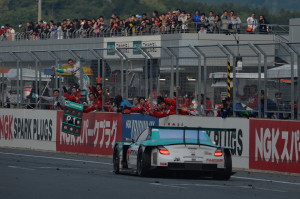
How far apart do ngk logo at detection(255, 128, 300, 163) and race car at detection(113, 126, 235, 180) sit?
276 cm

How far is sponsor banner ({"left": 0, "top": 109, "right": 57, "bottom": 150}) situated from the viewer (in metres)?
29.4

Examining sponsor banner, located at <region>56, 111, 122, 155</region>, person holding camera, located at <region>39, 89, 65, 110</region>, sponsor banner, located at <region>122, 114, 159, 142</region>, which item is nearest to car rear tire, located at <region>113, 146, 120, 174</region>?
sponsor banner, located at <region>122, 114, 159, 142</region>

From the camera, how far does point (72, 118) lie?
92.0 ft

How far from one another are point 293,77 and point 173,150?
4499 mm

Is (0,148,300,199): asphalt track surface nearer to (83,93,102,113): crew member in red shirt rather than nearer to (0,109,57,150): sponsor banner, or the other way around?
(83,93,102,113): crew member in red shirt

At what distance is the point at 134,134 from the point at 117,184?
9.97m

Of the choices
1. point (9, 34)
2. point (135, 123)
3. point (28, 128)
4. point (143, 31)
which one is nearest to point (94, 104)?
point (135, 123)

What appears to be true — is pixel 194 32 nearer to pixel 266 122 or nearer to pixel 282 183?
pixel 266 122

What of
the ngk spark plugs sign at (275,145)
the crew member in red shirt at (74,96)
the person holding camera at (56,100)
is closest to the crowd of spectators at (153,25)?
the person holding camera at (56,100)

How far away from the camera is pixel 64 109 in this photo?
2820 cm

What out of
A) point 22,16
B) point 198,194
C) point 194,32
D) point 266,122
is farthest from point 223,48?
point 22,16

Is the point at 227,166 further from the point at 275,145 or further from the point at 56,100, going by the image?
the point at 56,100

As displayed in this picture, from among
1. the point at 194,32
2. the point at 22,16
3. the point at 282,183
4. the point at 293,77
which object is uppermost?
the point at 22,16

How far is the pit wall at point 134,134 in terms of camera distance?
20.3m
